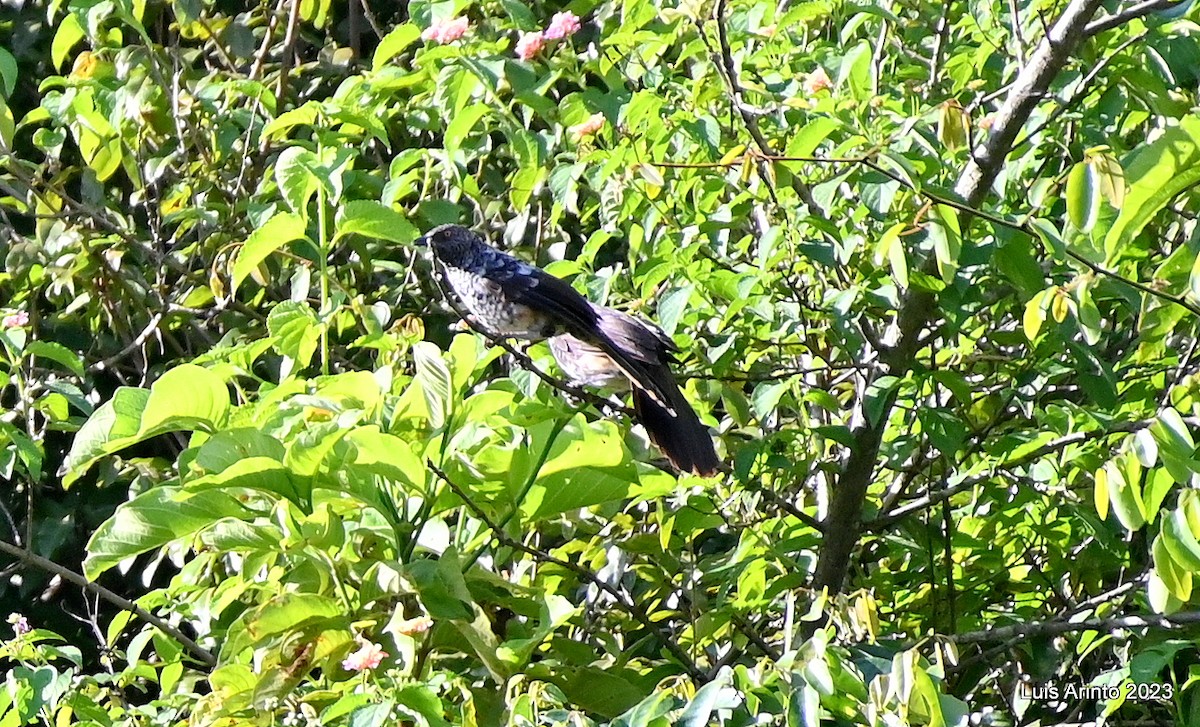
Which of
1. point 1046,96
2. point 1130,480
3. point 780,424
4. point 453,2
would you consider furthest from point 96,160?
point 1130,480

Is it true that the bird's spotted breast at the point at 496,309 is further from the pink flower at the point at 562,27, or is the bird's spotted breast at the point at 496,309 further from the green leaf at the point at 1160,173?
the green leaf at the point at 1160,173

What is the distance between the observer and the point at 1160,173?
1.62 m

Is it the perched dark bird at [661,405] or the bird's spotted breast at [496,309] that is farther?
the bird's spotted breast at [496,309]

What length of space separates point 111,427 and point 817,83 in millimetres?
1362

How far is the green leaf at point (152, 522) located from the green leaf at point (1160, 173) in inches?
54.8

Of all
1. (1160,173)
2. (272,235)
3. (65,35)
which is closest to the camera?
(1160,173)

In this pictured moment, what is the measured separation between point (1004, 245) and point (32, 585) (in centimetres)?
324

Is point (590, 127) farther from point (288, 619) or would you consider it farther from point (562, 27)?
point (288, 619)

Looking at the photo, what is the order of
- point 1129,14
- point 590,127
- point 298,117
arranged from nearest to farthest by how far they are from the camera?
point 1129,14 → point 590,127 → point 298,117

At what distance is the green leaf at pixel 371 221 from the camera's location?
247cm

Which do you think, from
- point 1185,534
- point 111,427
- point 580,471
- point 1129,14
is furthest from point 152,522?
point 1129,14

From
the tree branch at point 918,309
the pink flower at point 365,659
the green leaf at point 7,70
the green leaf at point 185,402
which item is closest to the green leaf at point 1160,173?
the tree branch at point 918,309

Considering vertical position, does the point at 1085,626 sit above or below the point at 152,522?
below

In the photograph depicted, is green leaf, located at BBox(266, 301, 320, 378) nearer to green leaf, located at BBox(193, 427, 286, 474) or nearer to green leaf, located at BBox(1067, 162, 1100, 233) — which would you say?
green leaf, located at BBox(193, 427, 286, 474)
